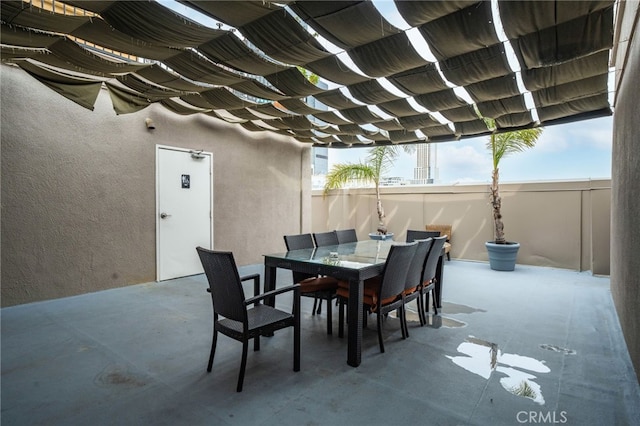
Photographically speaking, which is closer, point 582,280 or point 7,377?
point 7,377

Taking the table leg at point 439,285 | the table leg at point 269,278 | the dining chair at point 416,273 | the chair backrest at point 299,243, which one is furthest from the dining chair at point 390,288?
the table leg at point 439,285

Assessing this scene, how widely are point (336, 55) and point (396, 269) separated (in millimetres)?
2179

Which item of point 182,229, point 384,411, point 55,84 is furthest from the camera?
point 182,229

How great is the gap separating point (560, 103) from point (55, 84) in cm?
649

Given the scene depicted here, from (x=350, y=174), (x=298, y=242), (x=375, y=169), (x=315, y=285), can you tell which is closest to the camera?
(x=315, y=285)

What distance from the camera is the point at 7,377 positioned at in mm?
Result: 2512

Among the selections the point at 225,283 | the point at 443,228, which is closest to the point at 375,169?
the point at 443,228

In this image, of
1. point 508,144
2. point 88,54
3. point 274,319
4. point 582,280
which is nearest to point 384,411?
point 274,319

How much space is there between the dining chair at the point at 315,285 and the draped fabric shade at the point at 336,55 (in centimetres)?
189

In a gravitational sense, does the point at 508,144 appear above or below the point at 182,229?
above

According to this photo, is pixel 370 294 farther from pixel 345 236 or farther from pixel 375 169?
pixel 375 169

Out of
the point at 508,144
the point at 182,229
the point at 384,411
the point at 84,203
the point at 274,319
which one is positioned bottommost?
the point at 384,411

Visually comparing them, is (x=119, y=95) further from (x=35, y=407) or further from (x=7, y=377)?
(x=35, y=407)

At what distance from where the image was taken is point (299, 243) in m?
4.34
